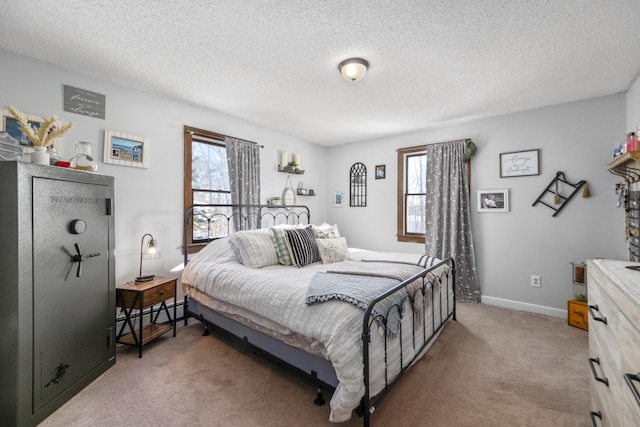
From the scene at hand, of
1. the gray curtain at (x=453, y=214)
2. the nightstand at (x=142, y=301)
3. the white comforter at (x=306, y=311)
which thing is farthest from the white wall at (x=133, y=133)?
the gray curtain at (x=453, y=214)

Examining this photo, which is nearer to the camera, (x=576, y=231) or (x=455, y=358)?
(x=455, y=358)

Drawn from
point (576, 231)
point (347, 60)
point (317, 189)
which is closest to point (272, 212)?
point (317, 189)

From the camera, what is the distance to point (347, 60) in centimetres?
223

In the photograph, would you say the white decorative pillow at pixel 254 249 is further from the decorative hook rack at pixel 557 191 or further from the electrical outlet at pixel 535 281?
the decorative hook rack at pixel 557 191

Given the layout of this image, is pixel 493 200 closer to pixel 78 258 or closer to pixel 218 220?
pixel 218 220

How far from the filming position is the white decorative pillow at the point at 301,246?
2777 mm

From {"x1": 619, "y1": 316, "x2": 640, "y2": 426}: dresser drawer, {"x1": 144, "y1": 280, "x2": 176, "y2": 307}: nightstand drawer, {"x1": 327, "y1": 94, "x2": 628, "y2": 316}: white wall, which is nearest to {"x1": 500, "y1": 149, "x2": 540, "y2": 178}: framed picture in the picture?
{"x1": 327, "y1": 94, "x2": 628, "y2": 316}: white wall

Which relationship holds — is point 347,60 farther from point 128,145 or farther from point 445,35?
point 128,145

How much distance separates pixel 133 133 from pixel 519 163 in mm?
4372

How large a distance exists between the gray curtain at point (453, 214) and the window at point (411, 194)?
0.83 ft

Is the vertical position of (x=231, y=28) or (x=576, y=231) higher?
(x=231, y=28)

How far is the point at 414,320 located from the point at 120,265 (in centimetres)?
273

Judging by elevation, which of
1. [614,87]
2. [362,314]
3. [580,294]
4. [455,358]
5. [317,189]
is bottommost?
[455,358]

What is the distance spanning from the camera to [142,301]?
7.56 ft
